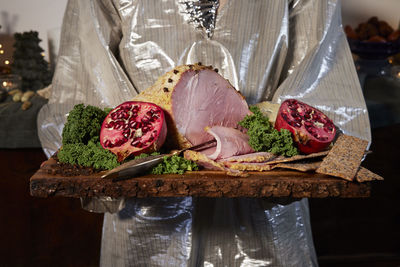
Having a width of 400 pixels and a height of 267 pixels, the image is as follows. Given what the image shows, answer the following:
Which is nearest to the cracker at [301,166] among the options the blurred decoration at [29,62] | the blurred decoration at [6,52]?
the blurred decoration at [6,52]

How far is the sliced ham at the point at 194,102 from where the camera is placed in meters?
0.93

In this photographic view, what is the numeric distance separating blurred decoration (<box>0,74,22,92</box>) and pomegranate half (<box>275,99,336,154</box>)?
1400 millimetres

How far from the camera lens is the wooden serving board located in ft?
2.55

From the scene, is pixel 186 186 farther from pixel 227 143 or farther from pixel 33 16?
pixel 33 16

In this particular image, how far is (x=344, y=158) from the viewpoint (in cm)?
85

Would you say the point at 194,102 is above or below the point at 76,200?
above

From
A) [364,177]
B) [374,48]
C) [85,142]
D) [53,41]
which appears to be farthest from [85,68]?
[374,48]

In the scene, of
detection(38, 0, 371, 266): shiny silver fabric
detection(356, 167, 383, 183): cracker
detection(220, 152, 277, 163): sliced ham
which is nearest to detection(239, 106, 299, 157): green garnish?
detection(220, 152, 277, 163): sliced ham

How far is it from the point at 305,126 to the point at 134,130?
0.34 m

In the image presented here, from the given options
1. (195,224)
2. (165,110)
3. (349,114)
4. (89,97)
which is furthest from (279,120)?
→ (89,97)

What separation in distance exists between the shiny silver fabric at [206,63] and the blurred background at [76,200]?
20.1 inches

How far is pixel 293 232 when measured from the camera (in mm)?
1369

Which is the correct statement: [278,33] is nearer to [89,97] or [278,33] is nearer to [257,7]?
[257,7]

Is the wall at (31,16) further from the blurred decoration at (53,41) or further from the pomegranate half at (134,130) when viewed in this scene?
the pomegranate half at (134,130)
